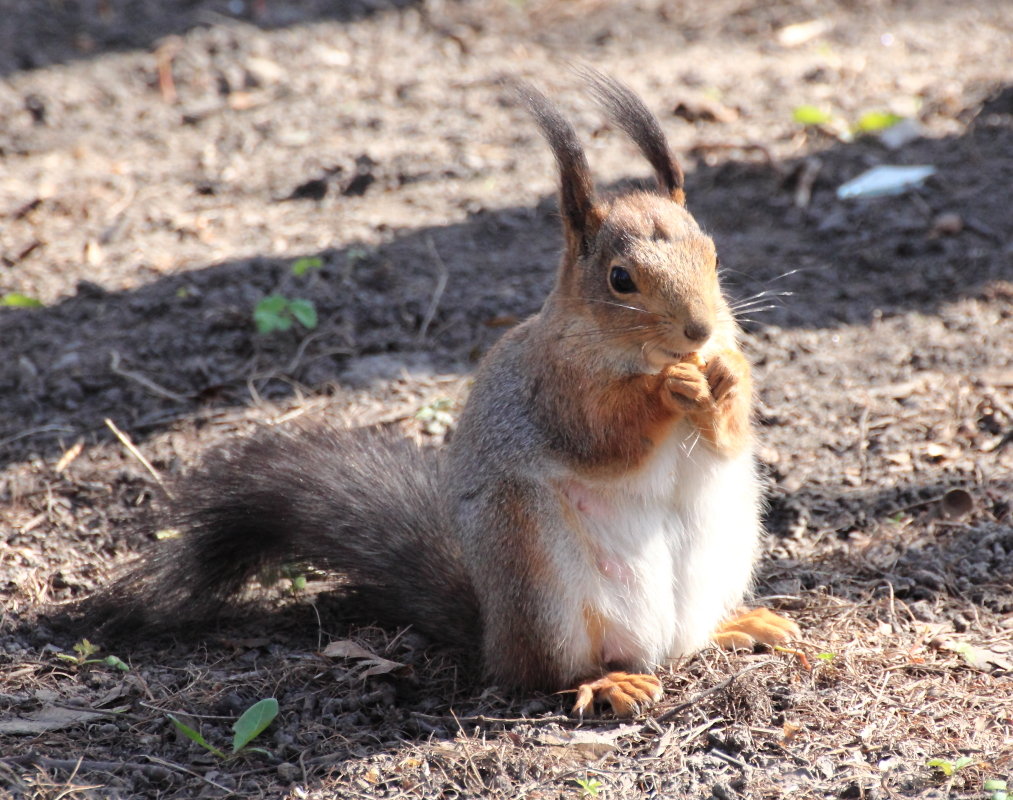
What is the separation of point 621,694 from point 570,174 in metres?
1.14

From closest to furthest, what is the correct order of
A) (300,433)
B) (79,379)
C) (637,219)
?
(637,219) < (300,433) < (79,379)

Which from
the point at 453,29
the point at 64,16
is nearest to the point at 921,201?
the point at 453,29

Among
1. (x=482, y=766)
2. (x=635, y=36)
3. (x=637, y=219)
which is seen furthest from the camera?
(x=635, y=36)

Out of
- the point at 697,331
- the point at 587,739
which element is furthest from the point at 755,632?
the point at 697,331

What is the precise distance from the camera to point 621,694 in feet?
8.04

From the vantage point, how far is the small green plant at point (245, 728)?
2.32 meters

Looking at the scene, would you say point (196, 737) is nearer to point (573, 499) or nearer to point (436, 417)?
point (573, 499)

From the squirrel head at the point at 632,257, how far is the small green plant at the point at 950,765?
3.07 feet

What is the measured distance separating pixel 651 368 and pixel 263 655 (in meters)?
1.20

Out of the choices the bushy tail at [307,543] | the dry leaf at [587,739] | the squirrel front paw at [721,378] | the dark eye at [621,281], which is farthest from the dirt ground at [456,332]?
the dark eye at [621,281]

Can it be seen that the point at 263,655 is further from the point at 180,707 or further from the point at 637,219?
the point at 637,219

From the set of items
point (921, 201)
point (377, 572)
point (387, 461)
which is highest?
point (921, 201)

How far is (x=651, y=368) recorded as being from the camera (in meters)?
2.40

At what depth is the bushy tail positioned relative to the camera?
2723 mm
